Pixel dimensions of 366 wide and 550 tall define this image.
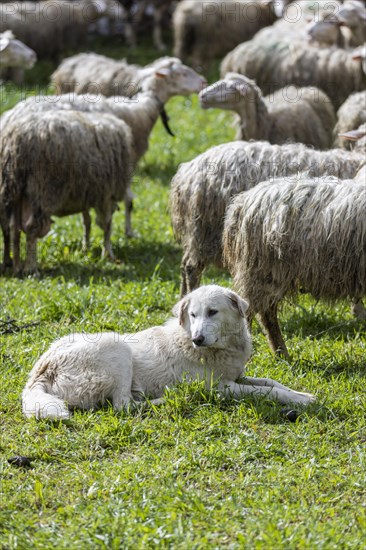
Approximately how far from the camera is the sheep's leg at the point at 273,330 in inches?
251

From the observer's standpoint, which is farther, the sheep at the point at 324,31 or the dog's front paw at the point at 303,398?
the sheep at the point at 324,31

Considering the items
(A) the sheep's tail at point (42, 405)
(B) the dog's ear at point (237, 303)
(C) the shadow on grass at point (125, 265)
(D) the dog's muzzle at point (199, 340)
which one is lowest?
(C) the shadow on grass at point (125, 265)

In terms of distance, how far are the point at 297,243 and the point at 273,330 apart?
653 millimetres

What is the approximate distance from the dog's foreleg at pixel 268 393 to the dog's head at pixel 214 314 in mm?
236

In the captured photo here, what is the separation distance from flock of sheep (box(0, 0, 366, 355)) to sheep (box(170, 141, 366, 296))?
1 centimetres

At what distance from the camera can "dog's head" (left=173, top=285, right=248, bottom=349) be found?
5363mm

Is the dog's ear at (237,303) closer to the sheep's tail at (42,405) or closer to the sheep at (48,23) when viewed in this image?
the sheep's tail at (42,405)

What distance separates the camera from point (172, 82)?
10.8 m

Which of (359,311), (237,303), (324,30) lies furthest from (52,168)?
(324,30)

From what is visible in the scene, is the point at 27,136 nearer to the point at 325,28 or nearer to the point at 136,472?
the point at 136,472

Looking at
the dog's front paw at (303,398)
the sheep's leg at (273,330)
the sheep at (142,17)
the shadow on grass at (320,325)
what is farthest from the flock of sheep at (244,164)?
the sheep at (142,17)

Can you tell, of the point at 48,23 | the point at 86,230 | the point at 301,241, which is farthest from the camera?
the point at 48,23

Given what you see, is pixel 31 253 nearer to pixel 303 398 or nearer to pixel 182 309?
pixel 182 309

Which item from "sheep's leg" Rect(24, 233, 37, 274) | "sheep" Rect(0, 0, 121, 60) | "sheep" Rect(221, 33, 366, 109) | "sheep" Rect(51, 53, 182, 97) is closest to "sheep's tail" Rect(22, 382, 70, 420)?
"sheep's leg" Rect(24, 233, 37, 274)
